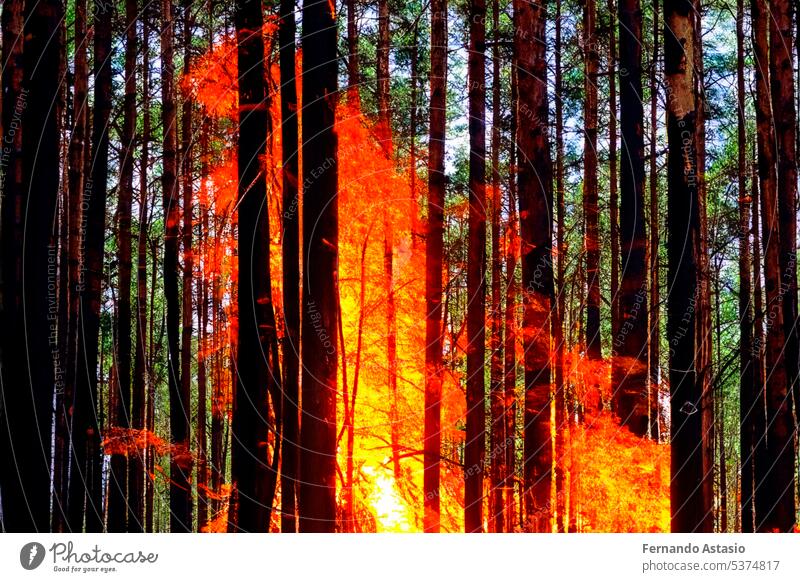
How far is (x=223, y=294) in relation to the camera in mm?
17703

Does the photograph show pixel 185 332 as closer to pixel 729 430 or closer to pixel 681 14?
pixel 681 14

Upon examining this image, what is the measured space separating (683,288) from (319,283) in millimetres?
3839

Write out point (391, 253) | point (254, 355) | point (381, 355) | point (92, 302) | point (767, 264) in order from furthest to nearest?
1. point (381, 355)
2. point (391, 253)
3. point (92, 302)
4. point (767, 264)
5. point (254, 355)

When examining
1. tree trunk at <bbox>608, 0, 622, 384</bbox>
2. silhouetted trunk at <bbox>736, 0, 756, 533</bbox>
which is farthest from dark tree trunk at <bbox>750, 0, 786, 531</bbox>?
tree trunk at <bbox>608, 0, 622, 384</bbox>

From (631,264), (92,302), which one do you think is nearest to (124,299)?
(92,302)

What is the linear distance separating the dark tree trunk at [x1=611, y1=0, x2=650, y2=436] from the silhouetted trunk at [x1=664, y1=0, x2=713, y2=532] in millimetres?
2941

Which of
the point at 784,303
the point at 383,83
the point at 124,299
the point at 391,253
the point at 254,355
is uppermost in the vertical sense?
the point at 383,83

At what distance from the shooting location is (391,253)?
57.7 ft

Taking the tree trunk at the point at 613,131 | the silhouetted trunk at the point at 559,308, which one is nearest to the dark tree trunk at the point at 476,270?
the silhouetted trunk at the point at 559,308

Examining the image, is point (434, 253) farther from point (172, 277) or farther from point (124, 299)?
point (124, 299)

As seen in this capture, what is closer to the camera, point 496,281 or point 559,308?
point 559,308
